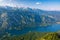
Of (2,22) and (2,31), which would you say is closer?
(2,31)

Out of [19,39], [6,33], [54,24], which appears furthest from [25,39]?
[54,24]

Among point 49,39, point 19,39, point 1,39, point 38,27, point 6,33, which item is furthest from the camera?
point 38,27

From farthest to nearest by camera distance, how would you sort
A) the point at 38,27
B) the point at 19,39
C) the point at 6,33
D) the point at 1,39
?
the point at 38,27
the point at 6,33
the point at 1,39
the point at 19,39

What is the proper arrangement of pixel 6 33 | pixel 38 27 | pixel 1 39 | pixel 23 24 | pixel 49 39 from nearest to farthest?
pixel 49 39 → pixel 1 39 → pixel 6 33 → pixel 38 27 → pixel 23 24

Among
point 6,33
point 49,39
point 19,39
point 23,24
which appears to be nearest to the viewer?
point 49,39

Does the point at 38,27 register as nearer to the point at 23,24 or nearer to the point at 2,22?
the point at 23,24

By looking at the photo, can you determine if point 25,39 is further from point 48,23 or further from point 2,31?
point 48,23

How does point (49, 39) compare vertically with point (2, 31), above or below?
above

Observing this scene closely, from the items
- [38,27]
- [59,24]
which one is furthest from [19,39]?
[59,24]

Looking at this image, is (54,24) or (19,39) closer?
(19,39)

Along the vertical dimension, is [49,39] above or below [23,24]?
above
